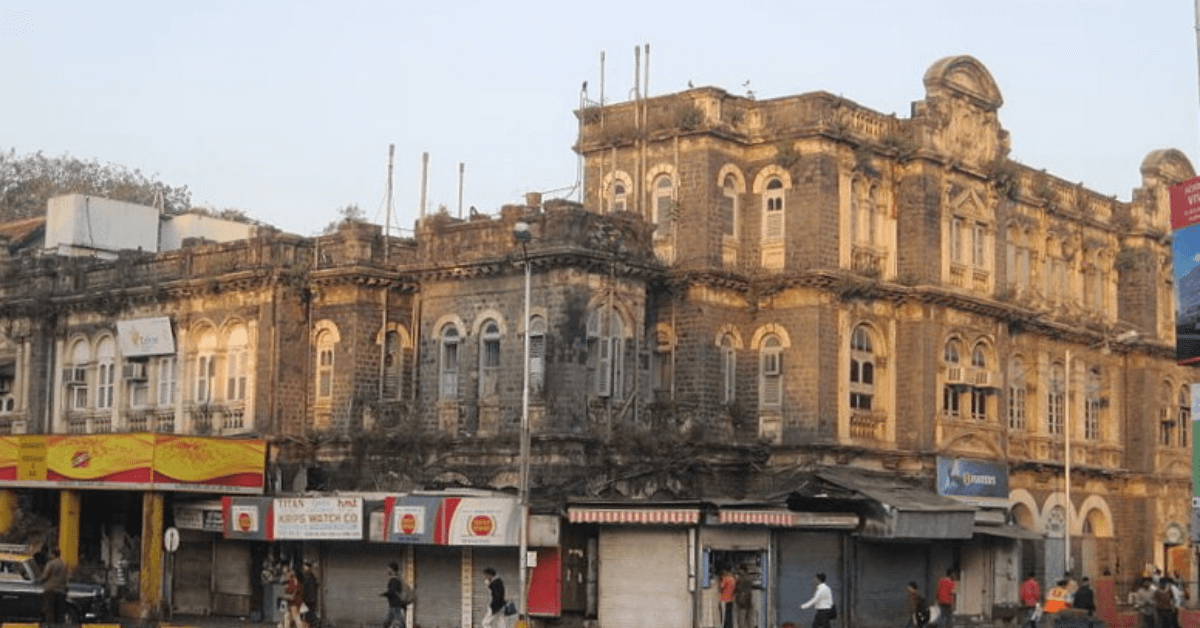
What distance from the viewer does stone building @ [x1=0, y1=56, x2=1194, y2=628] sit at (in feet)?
126

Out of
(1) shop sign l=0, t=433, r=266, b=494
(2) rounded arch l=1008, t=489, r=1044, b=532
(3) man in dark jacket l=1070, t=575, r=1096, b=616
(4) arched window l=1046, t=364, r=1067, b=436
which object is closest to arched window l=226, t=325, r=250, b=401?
(1) shop sign l=0, t=433, r=266, b=494

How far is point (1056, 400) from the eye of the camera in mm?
50469

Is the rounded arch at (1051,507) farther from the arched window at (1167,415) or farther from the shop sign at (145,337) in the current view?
the shop sign at (145,337)

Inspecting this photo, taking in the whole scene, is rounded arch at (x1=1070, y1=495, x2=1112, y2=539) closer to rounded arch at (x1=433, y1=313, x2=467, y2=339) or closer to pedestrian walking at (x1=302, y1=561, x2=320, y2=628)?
rounded arch at (x1=433, y1=313, x2=467, y2=339)

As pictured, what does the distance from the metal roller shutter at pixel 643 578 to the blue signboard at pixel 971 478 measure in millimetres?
9386

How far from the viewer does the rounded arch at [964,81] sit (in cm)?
4509

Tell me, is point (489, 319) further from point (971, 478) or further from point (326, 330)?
point (971, 478)

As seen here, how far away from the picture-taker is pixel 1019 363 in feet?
160

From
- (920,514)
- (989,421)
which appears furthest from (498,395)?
(989,421)

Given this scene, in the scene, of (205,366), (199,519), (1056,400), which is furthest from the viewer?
(1056,400)

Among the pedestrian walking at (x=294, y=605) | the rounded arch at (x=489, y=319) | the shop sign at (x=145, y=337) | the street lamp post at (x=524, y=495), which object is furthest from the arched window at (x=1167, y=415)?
the pedestrian walking at (x=294, y=605)

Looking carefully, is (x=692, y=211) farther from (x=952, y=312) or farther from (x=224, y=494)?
(x=224, y=494)

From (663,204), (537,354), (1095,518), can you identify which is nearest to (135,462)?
(537,354)

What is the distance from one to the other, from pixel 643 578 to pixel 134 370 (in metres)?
16.8
